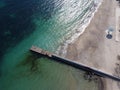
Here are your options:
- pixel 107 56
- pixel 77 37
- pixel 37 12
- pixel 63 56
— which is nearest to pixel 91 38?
pixel 77 37

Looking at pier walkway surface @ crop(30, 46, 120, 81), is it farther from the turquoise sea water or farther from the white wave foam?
the white wave foam

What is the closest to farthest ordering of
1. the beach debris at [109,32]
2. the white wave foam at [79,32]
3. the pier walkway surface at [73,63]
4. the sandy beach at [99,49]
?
the pier walkway surface at [73,63] → the sandy beach at [99,49] → the white wave foam at [79,32] → the beach debris at [109,32]

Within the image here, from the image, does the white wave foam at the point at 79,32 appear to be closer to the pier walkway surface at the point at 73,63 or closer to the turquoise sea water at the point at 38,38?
the turquoise sea water at the point at 38,38

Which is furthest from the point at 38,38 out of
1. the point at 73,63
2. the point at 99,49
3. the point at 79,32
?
the point at 99,49

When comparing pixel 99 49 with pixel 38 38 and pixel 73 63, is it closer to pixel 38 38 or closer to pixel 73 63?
pixel 73 63

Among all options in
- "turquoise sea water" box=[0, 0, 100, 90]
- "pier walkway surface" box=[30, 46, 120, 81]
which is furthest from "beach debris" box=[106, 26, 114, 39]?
"pier walkway surface" box=[30, 46, 120, 81]

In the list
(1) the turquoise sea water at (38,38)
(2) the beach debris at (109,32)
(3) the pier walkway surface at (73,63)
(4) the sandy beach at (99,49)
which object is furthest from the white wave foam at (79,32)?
(2) the beach debris at (109,32)
